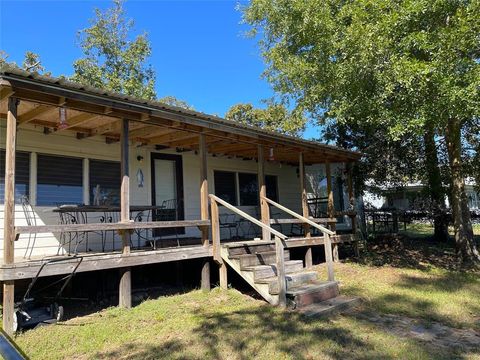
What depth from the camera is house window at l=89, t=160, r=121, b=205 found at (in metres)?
8.30

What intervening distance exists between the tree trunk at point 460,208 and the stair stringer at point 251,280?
20.3ft

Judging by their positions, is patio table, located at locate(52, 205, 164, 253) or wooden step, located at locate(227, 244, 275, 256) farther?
wooden step, located at locate(227, 244, 275, 256)

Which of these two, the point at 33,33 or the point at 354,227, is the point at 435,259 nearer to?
the point at 354,227

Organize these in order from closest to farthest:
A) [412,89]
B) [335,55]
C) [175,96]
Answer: [412,89] → [335,55] → [175,96]

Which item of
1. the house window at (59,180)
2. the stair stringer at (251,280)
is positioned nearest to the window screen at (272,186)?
the stair stringer at (251,280)

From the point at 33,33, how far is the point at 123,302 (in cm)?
1933

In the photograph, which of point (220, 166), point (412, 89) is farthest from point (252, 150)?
point (412, 89)

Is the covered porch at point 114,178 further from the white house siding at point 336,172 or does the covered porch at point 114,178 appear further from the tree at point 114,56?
the tree at point 114,56

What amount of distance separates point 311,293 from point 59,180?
16.5ft

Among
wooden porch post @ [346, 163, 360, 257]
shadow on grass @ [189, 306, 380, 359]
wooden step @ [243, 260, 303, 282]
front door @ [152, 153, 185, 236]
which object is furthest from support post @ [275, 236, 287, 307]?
wooden porch post @ [346, 163, 360, 257]

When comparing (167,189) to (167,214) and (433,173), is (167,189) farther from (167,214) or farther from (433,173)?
(433,173)

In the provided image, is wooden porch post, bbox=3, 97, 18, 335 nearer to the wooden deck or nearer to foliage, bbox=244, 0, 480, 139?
the wooden deck

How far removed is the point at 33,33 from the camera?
20953 millimetres

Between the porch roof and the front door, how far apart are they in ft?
1.41
